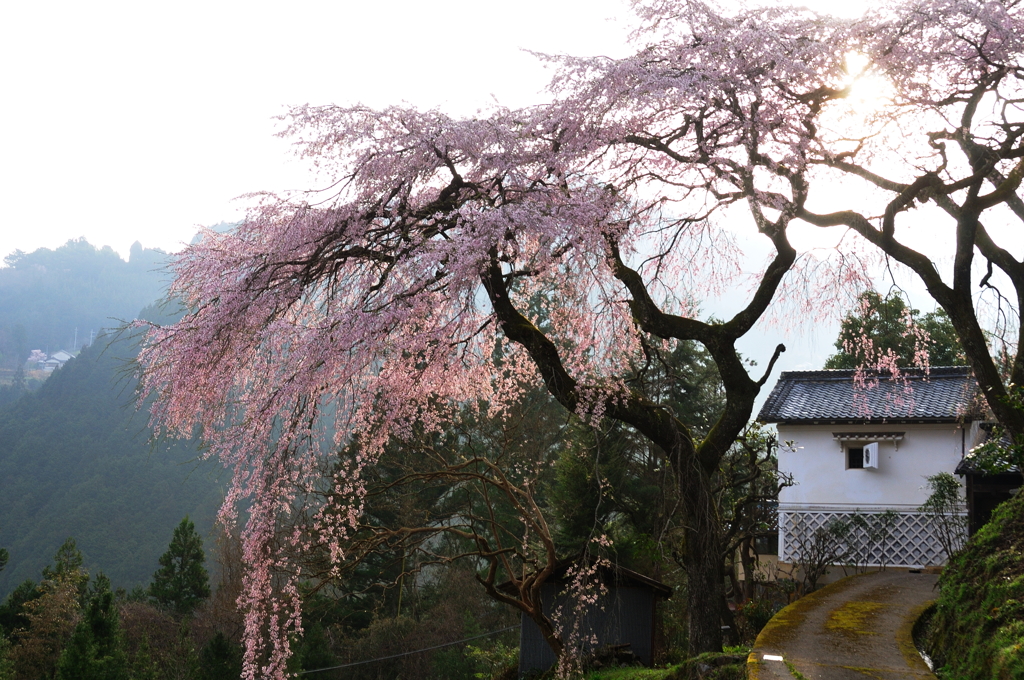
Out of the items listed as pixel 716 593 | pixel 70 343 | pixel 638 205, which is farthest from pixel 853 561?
pixel 70 343

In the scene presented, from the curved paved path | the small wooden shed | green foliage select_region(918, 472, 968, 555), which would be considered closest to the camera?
the curved paved path

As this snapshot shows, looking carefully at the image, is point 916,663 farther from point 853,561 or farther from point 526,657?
point 853,561

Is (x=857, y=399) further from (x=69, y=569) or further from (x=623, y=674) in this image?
(x=69, y=569)

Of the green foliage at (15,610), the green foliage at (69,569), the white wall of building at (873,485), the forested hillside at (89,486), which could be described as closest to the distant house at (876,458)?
the white wall of building at (873,485)

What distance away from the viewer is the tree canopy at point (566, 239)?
18.6 feet

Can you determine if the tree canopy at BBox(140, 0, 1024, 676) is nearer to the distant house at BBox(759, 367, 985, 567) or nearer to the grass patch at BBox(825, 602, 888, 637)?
the grass patch at BBox(825, 602, 888, 637)

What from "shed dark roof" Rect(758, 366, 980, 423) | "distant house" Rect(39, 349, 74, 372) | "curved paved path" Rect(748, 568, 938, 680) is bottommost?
"curved paved path" Rect(748, 568, 938, 680)

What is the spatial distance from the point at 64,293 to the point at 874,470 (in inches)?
3389

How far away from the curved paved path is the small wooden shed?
2509mm

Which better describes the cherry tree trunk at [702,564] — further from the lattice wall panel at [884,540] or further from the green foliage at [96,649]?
the green foliage at [96,649]

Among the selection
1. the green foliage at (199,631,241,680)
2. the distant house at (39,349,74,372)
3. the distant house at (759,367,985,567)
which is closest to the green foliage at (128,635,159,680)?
the green foliage at (199,631,241,680)

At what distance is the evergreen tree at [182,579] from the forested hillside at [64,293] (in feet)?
185

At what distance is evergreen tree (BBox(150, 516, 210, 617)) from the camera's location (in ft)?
77.7

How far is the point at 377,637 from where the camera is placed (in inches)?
718
